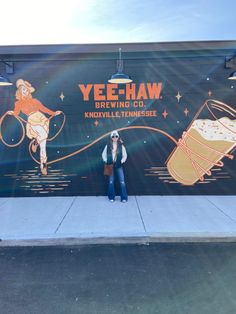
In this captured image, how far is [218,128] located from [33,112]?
194 inches

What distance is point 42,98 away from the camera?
7.07 metres

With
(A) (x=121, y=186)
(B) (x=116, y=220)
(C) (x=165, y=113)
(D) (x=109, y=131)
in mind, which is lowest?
(B) (x=116, y=220)

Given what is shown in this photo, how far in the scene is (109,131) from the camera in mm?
7102

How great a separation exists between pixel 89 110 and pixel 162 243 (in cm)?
404

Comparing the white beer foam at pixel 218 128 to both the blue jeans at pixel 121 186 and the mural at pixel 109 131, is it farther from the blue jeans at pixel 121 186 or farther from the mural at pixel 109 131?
the blue jeans at pixel 121 186

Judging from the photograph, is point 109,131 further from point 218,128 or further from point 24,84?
point 218,128

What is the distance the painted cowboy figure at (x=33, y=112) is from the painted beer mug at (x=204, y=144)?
342cm

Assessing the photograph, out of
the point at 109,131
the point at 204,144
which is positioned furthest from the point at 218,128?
the point at 109,131

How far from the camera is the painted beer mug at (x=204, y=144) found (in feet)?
23.1

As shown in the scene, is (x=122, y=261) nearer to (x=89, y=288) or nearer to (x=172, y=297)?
(x=89, y=288)

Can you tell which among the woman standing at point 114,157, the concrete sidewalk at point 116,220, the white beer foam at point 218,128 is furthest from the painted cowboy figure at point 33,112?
the white beer foam at point 218,128

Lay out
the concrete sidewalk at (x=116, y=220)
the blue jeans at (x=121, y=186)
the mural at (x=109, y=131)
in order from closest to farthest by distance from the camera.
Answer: the concrete sidewalk at (x=116, y=220)
the blue jeans at (x=121, y=186)
the mural at (x=109, y=131)

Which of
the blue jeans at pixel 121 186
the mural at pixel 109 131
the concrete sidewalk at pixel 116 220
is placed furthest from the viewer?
the mural at pixel 109 131

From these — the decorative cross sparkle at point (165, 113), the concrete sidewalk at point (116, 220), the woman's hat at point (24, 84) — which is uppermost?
the woman's hat at point (24, 84)
